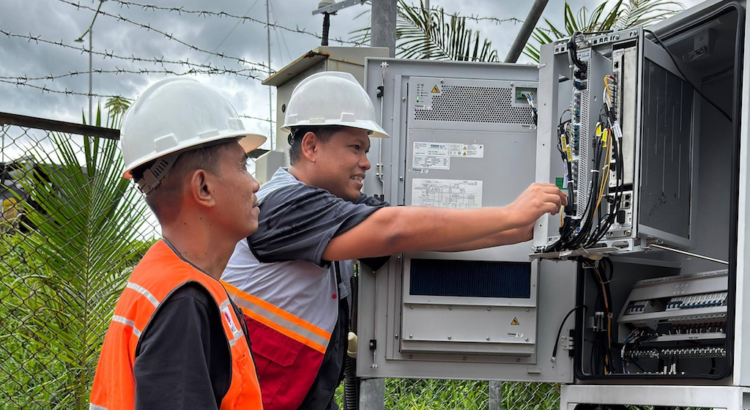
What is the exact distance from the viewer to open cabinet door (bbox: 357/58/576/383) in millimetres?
3141

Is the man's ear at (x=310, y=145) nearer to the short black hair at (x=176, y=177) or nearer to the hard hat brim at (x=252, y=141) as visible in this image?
the hard hat brim at (x=252, y=141)

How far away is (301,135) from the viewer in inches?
121

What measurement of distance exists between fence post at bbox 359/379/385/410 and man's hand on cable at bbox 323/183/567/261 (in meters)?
0.87

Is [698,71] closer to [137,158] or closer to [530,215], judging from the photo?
[530,215]

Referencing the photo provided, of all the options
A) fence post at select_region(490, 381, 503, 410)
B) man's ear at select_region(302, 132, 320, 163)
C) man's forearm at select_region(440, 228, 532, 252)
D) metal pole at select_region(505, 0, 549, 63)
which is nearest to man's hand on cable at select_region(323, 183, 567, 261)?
man's forearm at select_region(440, 228, 532, 252)

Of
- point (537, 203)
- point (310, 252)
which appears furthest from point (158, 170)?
point (537, 203)

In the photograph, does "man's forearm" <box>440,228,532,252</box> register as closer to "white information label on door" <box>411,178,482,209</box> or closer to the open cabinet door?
the open cabinet door

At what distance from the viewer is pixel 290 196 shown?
2770 millimetres

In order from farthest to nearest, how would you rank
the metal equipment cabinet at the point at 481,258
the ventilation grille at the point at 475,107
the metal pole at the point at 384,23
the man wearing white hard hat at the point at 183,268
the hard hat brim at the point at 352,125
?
the metal pole at the point at 384,23 → the ventilation grille at the point at 475,107 → the metal equipment cabinet at the point at 481,258 → the hard hat brim at the point at 352,125 → the man wearing white hard hat at the point at 183,268

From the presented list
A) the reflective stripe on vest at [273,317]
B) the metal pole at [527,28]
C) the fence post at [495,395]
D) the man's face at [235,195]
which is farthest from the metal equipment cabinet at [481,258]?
the man's face at [235,195]

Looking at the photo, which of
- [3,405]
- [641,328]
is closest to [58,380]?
[3,405]

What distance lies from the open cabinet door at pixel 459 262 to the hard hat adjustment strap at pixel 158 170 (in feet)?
5.09

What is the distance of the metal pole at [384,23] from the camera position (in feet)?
11.7

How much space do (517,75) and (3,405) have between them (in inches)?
107
